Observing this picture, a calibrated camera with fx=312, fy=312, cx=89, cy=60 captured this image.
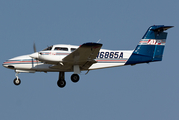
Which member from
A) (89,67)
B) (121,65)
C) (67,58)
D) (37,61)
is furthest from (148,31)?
(37,61)

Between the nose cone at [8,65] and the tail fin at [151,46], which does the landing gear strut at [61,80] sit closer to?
the nose cone at [8,65]

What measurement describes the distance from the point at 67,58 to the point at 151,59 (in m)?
6.74

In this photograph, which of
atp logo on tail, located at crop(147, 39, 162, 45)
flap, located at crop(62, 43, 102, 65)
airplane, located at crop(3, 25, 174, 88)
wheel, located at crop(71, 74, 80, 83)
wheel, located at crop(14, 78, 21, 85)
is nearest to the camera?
flap, located at crop(62, 43, 102, 65)

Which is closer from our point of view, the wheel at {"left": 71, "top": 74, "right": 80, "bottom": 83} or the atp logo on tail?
the wheel at {"left": 71, "top": 74, "right": 80, "bottom": 83}

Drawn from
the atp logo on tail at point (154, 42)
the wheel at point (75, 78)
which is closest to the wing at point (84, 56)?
the wheel at point (75, 78)

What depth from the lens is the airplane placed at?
2102 cm

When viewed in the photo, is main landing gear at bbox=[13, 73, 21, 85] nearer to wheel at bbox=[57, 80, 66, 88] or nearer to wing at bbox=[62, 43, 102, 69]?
wheel at bbox=[57, 80, 66, 88]

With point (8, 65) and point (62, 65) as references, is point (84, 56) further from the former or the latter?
point (8, 65)

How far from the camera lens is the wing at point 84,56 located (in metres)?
19.5

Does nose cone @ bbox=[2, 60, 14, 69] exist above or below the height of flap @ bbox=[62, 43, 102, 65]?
below

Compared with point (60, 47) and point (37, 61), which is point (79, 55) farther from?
point (37, 61)

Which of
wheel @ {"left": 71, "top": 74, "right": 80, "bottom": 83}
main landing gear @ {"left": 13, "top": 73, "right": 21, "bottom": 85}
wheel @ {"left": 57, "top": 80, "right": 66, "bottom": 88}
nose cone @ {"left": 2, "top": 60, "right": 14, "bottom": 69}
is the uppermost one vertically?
nose cone @ {"left": 2, "top": 60, "right": 14, "bottom": 69}

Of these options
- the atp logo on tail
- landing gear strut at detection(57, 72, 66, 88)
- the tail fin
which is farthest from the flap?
the atp logo on tail

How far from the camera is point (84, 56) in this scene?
68.5 feet
